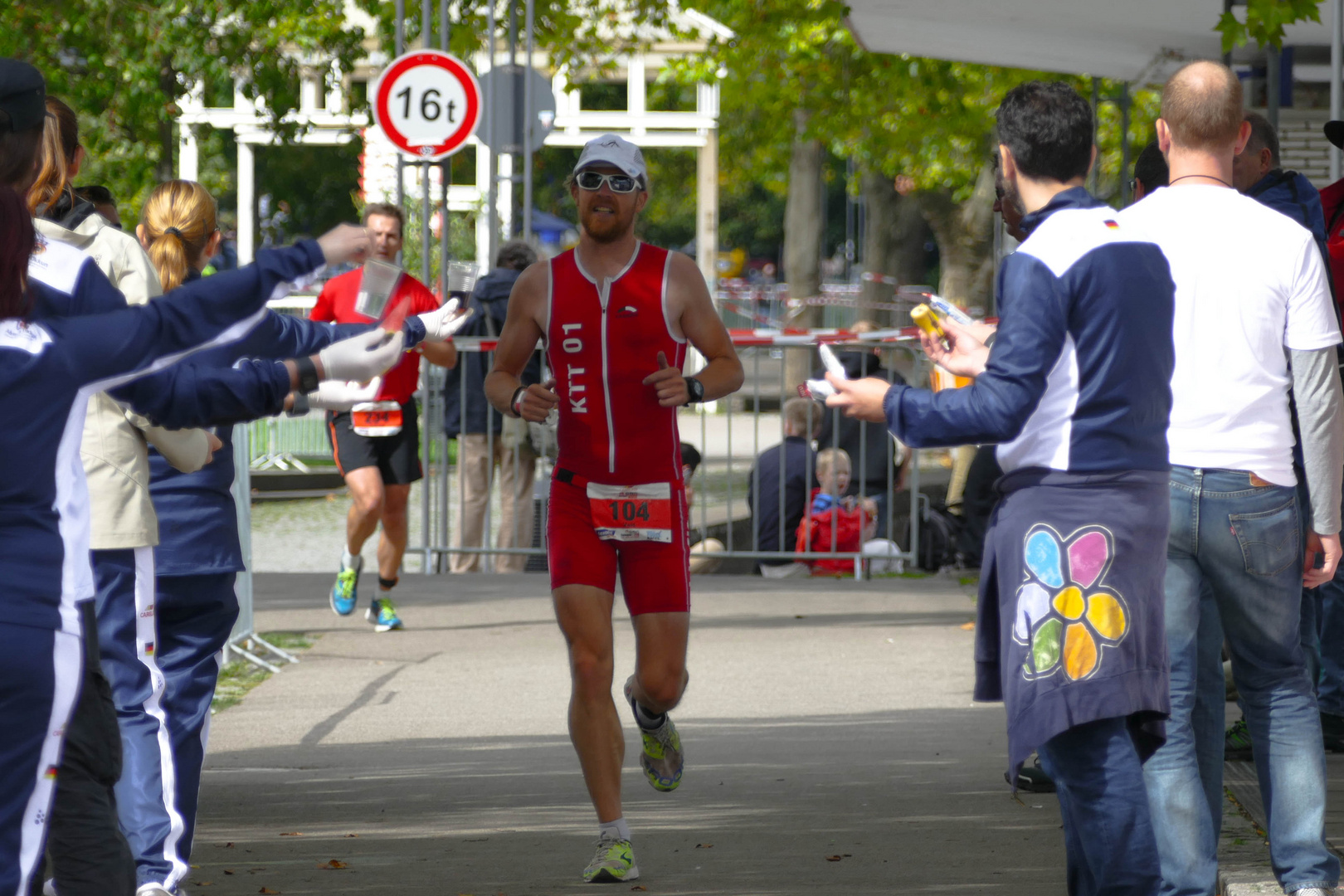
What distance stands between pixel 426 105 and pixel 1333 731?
24.7 feet

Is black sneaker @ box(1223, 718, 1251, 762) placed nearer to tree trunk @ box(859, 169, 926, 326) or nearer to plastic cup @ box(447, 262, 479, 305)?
plastic cup @ box(447, 262, 479, 305)

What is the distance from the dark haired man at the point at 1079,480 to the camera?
12.2 ft

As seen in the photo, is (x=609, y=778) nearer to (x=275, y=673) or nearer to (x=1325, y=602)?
(x=1325, y=602)

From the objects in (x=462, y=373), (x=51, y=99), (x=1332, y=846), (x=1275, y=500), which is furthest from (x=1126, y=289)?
(x=462, y=373)

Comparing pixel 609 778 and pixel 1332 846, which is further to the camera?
pixel 609 778

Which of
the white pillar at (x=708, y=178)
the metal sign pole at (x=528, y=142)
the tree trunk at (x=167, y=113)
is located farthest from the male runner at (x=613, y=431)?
the white pillar at (x=708, y=178)

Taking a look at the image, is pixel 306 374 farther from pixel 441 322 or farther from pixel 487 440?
A: pixel 487 440

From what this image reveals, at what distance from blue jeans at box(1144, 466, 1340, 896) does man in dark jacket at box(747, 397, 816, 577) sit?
24.6 ft

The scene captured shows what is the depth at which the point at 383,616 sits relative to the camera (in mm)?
9859

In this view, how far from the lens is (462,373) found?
11.9m

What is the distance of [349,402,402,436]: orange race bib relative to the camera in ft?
31.4

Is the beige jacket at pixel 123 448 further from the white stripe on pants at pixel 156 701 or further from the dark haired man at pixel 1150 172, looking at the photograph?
the dark haired man at pixel 1150 172

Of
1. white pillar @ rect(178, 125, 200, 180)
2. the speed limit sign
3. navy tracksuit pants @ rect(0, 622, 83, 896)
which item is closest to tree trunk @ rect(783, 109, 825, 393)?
white pillar @ rect(178, 125, 200, 180)

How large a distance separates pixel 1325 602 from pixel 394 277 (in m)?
4.18
